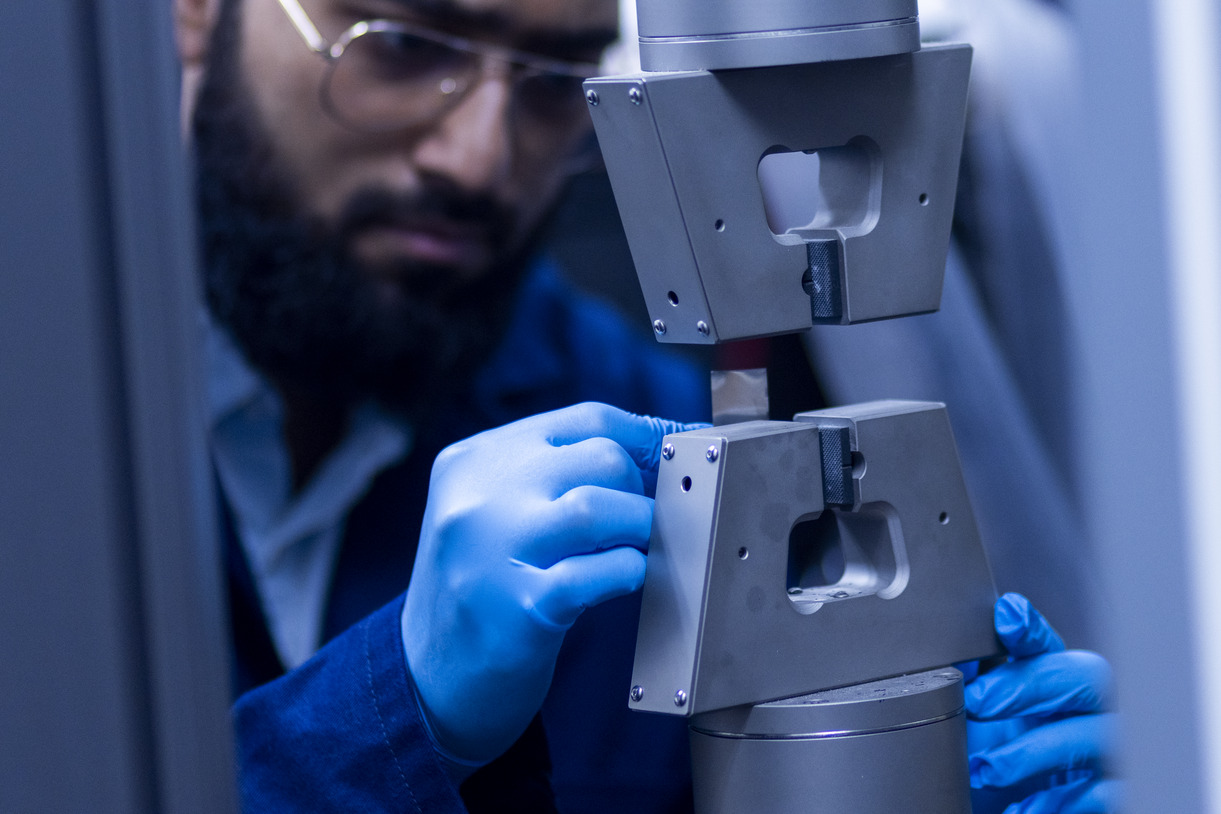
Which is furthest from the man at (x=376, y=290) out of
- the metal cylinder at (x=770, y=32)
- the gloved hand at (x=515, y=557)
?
the metal cylinder at (x=770, y=32)

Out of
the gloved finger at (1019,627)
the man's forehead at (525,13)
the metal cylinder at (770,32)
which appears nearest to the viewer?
the metal cylinder at (770,32)

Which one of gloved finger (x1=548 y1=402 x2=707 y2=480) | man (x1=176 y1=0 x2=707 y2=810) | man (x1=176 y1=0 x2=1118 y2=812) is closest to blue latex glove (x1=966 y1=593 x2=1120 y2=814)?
gloved finger (x1=548 y1=402 x2=707 y2=480)

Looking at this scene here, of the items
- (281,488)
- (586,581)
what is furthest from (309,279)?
(586,581)

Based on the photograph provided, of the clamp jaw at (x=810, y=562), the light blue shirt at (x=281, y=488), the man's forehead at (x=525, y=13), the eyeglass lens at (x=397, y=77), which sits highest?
the man's forehead at (x=525, y=13)

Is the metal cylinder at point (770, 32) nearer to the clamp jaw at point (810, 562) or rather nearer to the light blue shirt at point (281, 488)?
the clamp jaw at point (810, 562)

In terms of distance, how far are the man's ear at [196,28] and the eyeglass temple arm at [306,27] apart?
24 centimetres

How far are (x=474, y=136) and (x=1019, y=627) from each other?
1.10 m

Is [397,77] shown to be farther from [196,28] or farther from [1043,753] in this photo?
[1043,753]

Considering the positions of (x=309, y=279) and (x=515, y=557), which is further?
(x=309, y=279)

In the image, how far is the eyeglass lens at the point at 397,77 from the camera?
1580 millimetres

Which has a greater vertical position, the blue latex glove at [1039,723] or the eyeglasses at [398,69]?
the eyeglasses at [398,69]

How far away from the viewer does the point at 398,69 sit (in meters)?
1.59

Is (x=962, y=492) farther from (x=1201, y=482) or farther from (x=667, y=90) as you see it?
(x=1201, y=482)

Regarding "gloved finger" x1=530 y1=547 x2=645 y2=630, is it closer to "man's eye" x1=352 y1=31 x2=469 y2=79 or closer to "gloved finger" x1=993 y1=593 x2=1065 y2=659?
"gloved finger" x1=993 y1=593 x2=1065 y2=659
